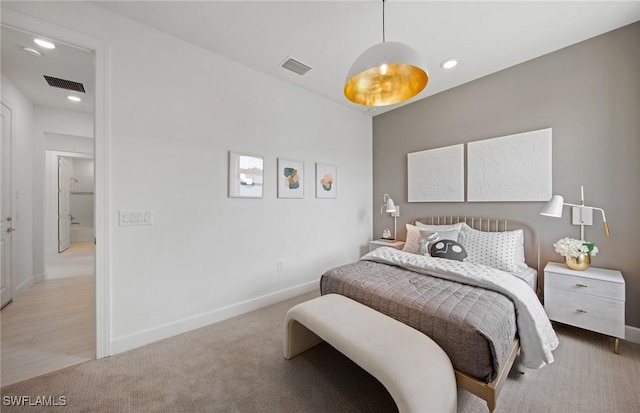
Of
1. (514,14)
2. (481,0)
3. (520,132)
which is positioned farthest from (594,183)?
(481,0)

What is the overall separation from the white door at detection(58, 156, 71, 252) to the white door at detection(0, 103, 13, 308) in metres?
3.28

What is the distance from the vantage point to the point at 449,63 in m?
2.67

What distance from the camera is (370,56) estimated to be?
146 centimetres

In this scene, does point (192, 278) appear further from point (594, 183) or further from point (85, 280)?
point (594, 183)

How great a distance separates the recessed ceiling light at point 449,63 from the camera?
Result: 2621 millimetres

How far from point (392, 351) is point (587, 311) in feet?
6.83

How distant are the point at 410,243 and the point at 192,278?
2644 millimetres

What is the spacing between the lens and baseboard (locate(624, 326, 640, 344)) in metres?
2.07

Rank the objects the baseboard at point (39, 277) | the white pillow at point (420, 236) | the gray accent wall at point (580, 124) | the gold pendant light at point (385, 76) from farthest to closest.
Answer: the baseboard at point (39, 277) → the white pillow at point (420, 236) → the gray accent wall at point (580, 124) → the gold pendant light at point (385, 76)

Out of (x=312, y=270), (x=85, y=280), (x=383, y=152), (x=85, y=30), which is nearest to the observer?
(x=85, y=30)

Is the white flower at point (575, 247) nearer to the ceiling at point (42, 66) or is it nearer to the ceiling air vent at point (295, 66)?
the ceiling air vent at point (295, 66)

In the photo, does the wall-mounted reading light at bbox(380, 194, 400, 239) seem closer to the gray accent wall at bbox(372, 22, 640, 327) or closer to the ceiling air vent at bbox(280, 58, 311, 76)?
the gray accent wall at bbox(372, 22, 640, 327)

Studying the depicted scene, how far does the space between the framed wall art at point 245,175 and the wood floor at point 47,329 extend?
1.88 m

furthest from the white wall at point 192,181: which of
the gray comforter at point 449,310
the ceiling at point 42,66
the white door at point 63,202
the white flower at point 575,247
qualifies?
the white door at point 63,202
